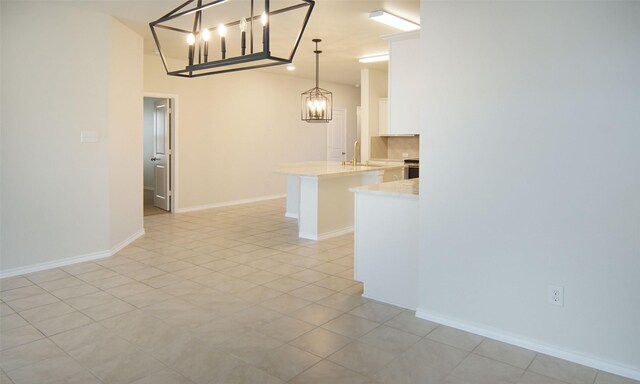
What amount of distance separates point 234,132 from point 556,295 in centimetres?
696

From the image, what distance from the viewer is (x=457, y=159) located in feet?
9.84

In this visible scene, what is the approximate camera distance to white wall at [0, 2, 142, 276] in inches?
164

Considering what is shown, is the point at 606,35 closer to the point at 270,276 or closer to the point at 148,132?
the point at 270,276

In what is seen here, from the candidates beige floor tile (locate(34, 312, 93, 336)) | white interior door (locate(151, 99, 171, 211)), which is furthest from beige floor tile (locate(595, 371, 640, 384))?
white interior door (locate(151, 99, 171, 211))

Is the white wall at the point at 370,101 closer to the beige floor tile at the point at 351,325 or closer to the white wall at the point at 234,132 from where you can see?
the white wall at the point at 234,132

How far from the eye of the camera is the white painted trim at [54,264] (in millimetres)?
4230

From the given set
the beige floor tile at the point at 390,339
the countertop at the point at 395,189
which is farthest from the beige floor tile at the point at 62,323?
the countertop at the point at 395,189

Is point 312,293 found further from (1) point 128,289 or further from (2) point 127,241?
(2) point 127,241

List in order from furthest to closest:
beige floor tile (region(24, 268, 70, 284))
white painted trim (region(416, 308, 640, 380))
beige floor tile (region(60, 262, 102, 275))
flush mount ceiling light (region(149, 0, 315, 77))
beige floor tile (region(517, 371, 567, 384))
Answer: beige floor tile (region(60, 262, 102, 275)) → beige floor tile (region(24, 268, 70, 284)) → flush mount ceiling light (region(149, 0, 315, 77)) → white painted trim (region(416, 308, 640, 380)) → beige floor tile (region(517, 371, 567, 384))

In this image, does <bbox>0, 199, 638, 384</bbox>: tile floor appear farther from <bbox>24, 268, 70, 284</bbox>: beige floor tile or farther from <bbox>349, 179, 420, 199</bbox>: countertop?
<bbox>349, 179, 420, 199</bbox>: countertop

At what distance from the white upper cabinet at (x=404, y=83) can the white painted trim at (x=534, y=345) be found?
1400 mm

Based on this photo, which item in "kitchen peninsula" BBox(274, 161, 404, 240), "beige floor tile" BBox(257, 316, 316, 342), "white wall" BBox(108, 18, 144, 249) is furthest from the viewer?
"kitchen peninsula" BBox(274, 161, 404, 240)

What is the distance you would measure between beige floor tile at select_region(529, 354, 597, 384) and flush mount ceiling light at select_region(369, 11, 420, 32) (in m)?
3.55

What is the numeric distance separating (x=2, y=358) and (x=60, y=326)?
467 millimetres
